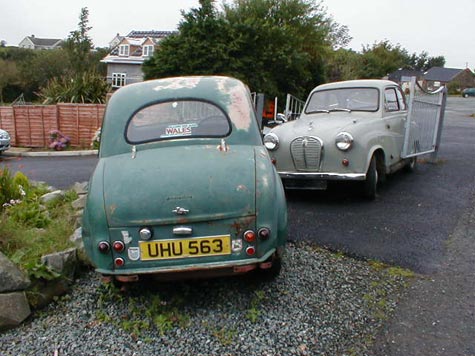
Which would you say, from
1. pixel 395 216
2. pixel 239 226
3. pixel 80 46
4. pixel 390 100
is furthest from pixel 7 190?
pixel 80 46

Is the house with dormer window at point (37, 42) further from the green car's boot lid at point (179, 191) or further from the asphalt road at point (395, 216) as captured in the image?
the green car's boot lid at point (179, 191)

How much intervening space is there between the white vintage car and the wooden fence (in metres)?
11.5

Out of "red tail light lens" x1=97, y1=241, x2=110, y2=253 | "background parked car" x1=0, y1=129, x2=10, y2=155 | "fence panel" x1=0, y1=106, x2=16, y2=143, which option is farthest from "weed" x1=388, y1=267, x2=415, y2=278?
"fence panel" x1=0, y1=106, x2=16, y2=143

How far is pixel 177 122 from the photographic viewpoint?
381 centimetres

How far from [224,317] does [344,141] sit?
10.7 ft

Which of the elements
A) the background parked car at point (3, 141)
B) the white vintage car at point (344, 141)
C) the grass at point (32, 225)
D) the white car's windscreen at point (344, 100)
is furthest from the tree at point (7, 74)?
the white vintage car at point (344, 141)

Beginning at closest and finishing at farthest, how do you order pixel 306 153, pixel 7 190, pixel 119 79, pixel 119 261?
pixel 119 261 → pixel 7 190 → pixel 306 153 → pixel 119 79

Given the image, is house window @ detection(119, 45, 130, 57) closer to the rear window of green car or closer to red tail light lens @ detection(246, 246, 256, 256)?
the rear window of green car

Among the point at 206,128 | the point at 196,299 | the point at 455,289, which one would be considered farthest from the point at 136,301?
the point at 455,289

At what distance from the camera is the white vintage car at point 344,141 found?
5645mm

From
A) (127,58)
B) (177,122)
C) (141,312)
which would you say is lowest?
(141,312)

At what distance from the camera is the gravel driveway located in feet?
9.16

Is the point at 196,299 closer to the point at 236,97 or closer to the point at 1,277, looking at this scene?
the point at 1,277

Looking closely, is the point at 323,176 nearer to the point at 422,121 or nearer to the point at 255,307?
the point at 255,307
